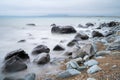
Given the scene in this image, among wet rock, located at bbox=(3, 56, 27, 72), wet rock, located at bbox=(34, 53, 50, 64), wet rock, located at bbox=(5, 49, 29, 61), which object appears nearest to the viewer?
wet rock, located at bbox=(3, 56, 27, 72)

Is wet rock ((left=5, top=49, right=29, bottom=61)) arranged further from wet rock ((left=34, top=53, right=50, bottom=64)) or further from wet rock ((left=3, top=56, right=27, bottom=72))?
wet rock ((left=3, top=56, right=27, bottom=72))

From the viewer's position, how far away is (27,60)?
11.3 m

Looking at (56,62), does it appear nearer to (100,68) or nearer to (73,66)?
(73,66)

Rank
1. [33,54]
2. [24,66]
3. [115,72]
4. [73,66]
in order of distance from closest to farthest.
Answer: [115,72], [73,66], [24,66], [33,54]

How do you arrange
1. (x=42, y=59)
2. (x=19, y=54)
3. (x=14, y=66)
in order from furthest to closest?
(x=19, y=54) < (x=42, y=59) < (x=14, y=66)

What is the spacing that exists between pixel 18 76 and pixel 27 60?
277 centimetres

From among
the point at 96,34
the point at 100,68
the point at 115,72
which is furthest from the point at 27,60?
the point at 96,34

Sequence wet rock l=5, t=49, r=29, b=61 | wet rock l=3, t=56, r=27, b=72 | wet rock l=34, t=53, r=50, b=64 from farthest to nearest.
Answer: wet rock l=5, t=49, r=29, b=61
wet rock l=34, t=53, r=50, b=64
wet rock l=3, t=56, r=27, b=72

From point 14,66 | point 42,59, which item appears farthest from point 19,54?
point 14,66

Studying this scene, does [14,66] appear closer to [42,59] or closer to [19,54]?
[42,59]

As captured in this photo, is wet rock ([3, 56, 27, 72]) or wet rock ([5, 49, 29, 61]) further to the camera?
wet rock ([5, 49, 29, 61])

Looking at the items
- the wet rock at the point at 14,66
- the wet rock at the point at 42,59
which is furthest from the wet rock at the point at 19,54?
the wet rock at the point at 14,66

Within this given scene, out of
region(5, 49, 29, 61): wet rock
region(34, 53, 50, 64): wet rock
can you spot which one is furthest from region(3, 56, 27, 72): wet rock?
region(5, 49, 29, 61): wet rock

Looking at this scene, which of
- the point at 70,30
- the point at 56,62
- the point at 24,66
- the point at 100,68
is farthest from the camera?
the point at 70,30
